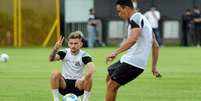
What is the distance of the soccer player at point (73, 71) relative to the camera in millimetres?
11219

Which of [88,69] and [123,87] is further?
[123,87]

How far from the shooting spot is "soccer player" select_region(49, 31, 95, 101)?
11219 millimetres

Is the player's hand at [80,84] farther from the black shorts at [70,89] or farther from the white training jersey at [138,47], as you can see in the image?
the white training jersey at [138,47]

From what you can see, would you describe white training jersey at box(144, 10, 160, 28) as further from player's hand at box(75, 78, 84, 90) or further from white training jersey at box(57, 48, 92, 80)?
player's hand at box(75, 78, 84, 90)

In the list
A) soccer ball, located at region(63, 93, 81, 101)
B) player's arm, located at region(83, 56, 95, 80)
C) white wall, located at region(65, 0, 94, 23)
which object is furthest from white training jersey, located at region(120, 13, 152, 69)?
white wall, located at region(65, 0, 94, 23)

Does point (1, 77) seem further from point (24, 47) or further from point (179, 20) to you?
point (179, 20)

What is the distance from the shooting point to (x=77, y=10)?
126ft

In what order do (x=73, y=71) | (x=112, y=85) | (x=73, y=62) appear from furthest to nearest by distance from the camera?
(x=73, y=71)
(x=73, y=62)
(x=112, y=85)

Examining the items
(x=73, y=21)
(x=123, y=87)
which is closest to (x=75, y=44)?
(x=123, y=87)

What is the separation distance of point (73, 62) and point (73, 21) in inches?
1064

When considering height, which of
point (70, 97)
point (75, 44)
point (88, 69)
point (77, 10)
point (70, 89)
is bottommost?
point (77, 10)

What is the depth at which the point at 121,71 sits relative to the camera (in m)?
10.8

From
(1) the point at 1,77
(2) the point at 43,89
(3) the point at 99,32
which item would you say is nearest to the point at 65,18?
(3) the point at 99,32

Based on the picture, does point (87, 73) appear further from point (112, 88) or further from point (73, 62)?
point (112, 88)
